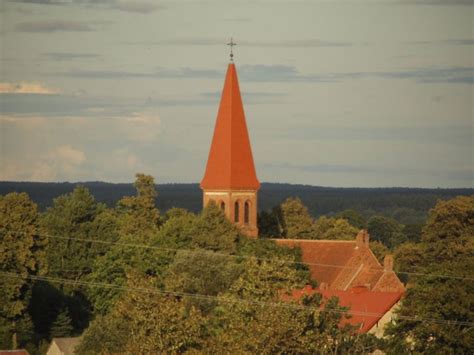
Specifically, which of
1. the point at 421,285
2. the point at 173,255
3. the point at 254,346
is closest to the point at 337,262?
the point at 173,255

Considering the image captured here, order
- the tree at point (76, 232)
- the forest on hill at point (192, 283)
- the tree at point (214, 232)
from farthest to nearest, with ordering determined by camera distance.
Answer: the tree at point (76, 232), the tree at point (214, 232), the forest on hill at point (192, 283)

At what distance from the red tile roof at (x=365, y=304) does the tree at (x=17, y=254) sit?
46.0 ft

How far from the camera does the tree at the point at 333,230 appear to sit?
12575 cm

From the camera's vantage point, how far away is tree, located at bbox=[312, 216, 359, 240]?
12575 cm

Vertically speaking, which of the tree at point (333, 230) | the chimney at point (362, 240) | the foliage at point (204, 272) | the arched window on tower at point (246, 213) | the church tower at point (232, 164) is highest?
the church tower at point (232, 164)

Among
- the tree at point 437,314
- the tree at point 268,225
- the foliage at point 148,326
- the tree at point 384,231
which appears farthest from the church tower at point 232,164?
the tree at point 384,231

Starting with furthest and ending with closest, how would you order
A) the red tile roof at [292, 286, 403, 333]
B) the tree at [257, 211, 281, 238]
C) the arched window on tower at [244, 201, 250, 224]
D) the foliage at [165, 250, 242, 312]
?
the tree at [257, 211, 281, 238] → the arched window on tower at [244, 201, 250, 224] → the foliage at [165, 250, 242, 312] → the red tile roof at [292, 286, 403, 333]

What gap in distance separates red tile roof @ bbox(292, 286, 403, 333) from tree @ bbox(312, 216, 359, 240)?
33176 millimetres

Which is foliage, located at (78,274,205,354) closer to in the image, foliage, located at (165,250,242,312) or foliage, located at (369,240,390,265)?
foliage, located at (165,250,242,312)

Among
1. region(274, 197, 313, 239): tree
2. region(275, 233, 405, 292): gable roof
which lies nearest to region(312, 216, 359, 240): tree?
region(274, 197, 313, 239): tree

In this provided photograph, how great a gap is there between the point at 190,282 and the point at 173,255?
13204mm

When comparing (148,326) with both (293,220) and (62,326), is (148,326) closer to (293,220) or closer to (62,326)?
(62,326)

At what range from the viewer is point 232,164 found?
113 metres

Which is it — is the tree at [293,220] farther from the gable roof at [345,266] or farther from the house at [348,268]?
the house at [348,268]
